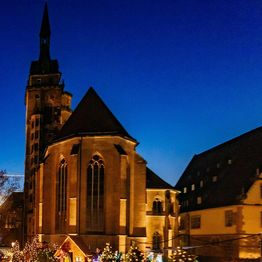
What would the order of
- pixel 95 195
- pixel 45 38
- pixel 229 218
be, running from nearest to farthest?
1. pixel 229 218
2. pixel 95 195
3. pixel 45 38

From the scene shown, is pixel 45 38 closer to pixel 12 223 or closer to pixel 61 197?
pixel 12 223

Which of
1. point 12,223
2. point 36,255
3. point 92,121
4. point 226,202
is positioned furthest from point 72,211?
point 12,223

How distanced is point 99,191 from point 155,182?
1320 cm

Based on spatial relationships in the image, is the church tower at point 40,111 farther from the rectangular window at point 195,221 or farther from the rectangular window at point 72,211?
the rectangular window at point 72,211

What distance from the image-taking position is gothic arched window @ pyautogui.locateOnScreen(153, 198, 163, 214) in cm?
5967

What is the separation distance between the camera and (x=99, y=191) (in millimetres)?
49250

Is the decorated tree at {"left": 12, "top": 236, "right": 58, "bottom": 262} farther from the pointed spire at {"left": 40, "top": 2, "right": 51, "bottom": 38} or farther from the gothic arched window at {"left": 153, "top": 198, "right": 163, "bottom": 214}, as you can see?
the pointed spire at {"left": 40, "top": 2, "right": 51, "bottom": 38}

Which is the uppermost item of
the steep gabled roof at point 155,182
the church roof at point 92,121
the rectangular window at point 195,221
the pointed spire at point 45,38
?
the pointed spire at point 45,38

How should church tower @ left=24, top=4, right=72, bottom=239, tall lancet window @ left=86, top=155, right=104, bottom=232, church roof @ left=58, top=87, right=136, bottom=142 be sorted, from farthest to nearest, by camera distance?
church tower @ left=24, top=4, right=72, bottom=239 → church roof @ left=58, top=87, right=136, bottom=142 → tall lancet window @ left=86, top=155, right=104, bottom=232


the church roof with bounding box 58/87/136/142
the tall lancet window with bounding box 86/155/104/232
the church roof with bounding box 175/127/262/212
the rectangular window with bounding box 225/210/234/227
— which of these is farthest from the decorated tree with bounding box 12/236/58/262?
the church roof with bounding box 175/127/262/212

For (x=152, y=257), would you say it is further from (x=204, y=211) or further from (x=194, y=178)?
(x=194, y=178)

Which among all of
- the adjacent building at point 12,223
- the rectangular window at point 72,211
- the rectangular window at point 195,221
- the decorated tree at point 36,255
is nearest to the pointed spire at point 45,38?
the adjacent building at point 12,223

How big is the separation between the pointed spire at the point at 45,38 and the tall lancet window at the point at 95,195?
36.3 metres

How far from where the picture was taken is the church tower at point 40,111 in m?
77.2
